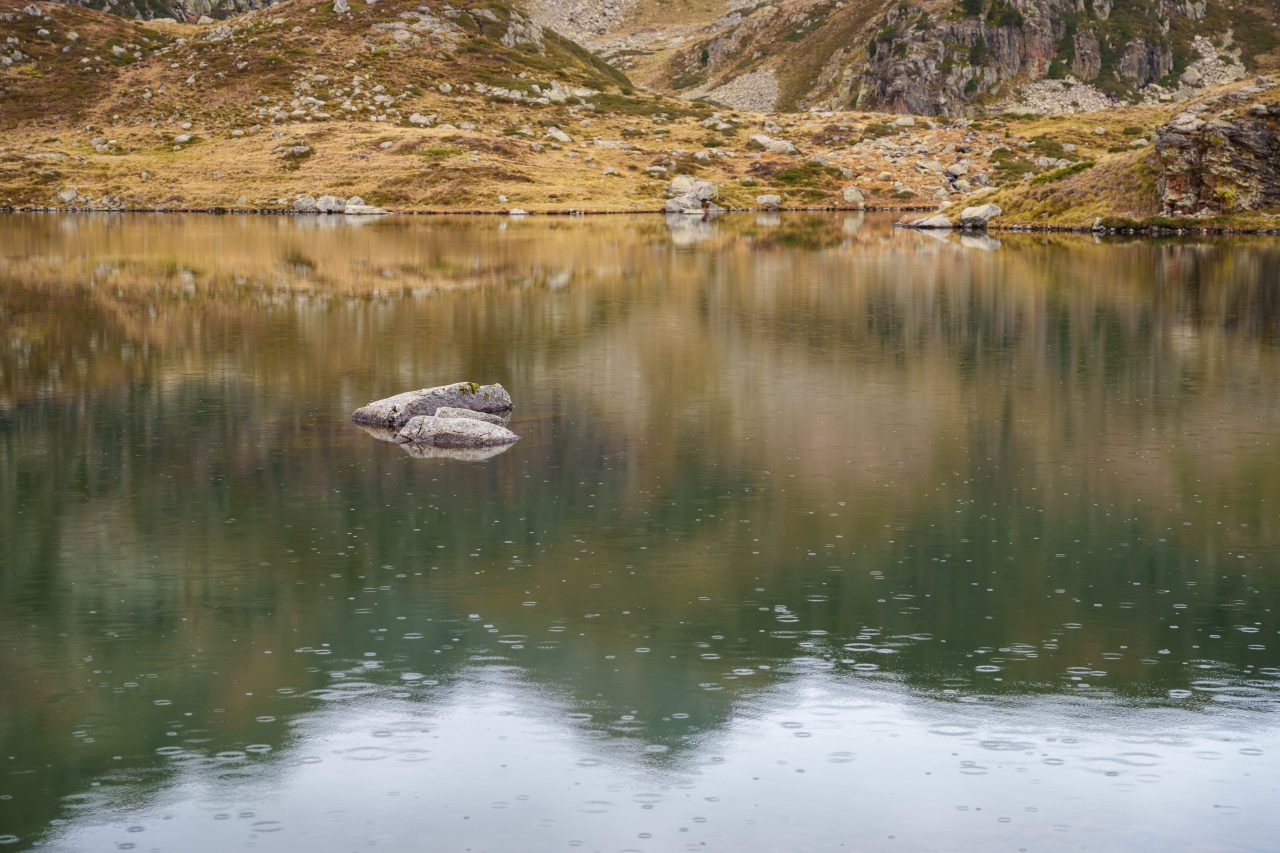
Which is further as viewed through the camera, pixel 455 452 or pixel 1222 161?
pixel 1222 161

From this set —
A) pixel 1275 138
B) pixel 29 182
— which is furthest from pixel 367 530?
pixel 29 182

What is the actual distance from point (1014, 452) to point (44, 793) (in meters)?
25.4

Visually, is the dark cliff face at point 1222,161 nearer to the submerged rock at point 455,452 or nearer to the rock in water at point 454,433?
the rock in water at point 454,433

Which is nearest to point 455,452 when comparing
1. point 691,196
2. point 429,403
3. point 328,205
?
point 429,403

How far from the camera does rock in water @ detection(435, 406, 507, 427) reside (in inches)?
1510

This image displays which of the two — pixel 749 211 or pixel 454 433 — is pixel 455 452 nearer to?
pixel 454 433

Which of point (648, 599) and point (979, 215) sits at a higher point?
point (979, 215)

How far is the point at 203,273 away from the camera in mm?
86312

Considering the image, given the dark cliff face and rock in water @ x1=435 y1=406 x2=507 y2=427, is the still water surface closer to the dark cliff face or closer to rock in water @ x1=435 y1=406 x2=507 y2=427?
rock in water @ x1=435 y1=406 x2=507 y2=427

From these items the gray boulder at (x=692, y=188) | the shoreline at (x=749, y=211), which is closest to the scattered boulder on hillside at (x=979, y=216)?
the shoreline at (x=749, y=211)

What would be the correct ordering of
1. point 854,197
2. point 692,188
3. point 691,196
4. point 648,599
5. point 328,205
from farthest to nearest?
1. point 854,197
2. point 692,188
3. point 691,196
4. point 328,205
5. point 648,599

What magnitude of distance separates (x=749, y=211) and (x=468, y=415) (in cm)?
15223

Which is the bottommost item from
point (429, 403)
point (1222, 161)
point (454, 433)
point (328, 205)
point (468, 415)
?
point (454, 433)

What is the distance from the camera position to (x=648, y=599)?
23.9 m
